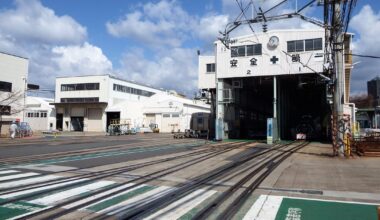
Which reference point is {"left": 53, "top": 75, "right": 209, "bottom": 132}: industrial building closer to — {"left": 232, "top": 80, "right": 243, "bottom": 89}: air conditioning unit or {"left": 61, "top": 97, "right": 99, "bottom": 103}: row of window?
{"left": 61, "top": 97, "right": 99, "bottom": 103}: row of window

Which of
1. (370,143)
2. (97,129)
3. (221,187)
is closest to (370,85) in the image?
(97,129)

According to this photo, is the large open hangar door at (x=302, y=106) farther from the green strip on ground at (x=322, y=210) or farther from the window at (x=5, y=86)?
the window at (x=5, y=86)

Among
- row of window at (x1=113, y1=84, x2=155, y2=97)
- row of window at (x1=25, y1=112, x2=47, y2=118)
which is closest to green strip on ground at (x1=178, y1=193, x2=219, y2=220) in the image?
row of window at (x1=113, y1=84, x2=155, y2=97)

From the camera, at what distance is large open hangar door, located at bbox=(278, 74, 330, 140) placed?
39562mm

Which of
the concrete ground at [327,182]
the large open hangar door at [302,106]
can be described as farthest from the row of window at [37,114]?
the concrete ground at [327,182]

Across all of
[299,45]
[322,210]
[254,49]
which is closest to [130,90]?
[254,49]

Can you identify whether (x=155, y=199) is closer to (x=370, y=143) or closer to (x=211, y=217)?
(x=211, y=217)

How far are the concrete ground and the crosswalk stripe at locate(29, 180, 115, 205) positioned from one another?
13.8ft

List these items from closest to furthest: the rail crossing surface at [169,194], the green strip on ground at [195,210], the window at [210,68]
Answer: the green strip on ground at [195,210] < the rail crossing surface at [169,194] < the window at [210,68]

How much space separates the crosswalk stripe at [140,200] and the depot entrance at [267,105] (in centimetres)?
2625

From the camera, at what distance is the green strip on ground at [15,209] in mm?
6422

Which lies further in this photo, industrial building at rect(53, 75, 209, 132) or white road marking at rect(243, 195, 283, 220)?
industrial building at rect(53, 75, 209, 132)

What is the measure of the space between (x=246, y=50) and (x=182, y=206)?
29.8m

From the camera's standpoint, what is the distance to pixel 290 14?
1917 centimetres
